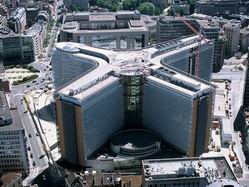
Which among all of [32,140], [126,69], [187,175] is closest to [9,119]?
[32,140]

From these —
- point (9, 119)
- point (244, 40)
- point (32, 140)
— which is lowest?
point (32, 140)

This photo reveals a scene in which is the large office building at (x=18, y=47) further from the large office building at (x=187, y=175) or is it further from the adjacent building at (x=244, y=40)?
the large office building at (x=187, y=175)

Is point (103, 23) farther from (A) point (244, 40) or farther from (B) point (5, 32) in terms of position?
(A) point (244, 40)

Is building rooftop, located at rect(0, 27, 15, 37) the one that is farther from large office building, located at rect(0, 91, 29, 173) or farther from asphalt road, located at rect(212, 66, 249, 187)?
asphalt road, located at rect(212, 66, 249, 187)

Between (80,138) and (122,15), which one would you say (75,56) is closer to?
(80,138)

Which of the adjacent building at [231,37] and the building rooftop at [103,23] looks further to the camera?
the adjacent building at [231,37]

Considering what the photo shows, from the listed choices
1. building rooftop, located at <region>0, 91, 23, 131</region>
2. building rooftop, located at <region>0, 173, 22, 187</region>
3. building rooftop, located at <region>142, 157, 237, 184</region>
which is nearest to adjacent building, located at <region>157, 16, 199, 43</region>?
building rooftop, located at <region>0, 91, 23, 131</region>

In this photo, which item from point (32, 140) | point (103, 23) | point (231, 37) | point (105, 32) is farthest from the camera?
point (231, 37)

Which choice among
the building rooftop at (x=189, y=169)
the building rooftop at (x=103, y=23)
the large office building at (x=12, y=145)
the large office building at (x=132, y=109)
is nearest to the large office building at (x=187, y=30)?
the building rooftop at (x=103, y=23)
